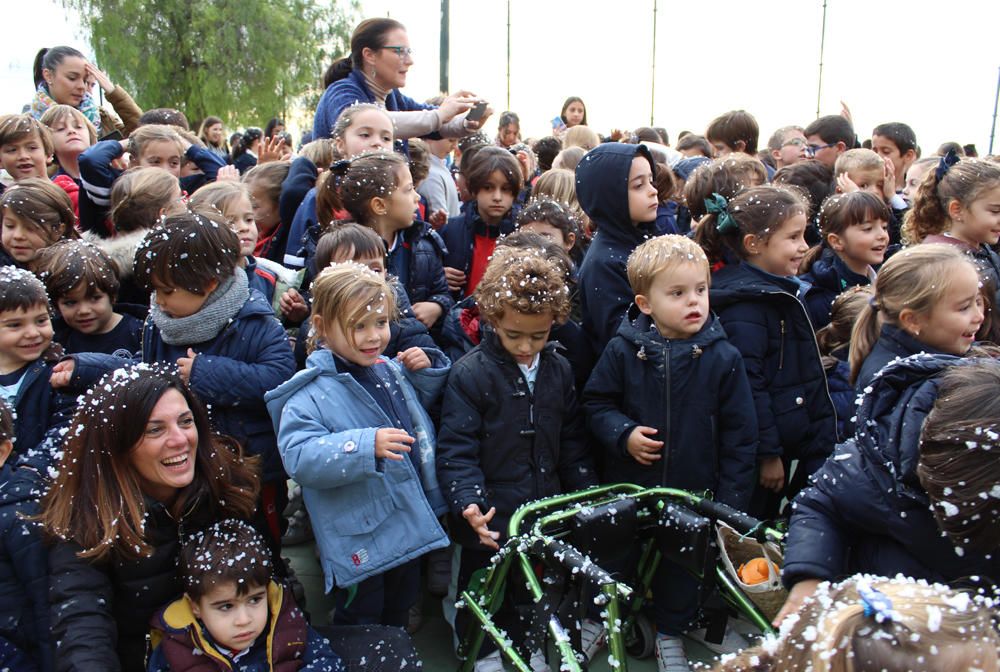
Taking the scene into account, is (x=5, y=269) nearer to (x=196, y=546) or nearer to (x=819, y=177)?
(x=196, y=546)

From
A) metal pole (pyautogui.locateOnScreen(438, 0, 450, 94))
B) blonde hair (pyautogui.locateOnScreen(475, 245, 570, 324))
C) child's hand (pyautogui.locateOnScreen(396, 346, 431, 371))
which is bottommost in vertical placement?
child's hand (pyautogui.locateOnScreen(396, 346, 431, 371))

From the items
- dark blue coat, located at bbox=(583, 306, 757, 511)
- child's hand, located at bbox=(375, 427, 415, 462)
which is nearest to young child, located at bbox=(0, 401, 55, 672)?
child's hand, located at bbox=(375, 427, 415, 462)

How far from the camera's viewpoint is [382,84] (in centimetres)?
469

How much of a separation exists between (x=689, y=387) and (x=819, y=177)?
9.95ft

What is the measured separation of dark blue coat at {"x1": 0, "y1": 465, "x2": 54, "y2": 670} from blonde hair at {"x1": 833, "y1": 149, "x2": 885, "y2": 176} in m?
4.71

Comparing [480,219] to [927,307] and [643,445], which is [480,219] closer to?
[643,445]

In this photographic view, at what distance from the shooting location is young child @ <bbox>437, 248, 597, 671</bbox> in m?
2.93

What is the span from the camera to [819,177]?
17.3 ft

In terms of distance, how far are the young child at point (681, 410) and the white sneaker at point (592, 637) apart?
228 millimetres

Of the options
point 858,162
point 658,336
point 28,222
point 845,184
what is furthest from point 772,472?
point 28,222

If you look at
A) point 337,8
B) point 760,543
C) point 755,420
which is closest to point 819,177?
point 755,420

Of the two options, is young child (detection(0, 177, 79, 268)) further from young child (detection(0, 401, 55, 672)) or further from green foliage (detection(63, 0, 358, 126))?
green foliage (detection(63, 0, 358, 126))

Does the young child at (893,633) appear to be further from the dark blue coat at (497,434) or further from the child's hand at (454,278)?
the child's hand at (454,278)

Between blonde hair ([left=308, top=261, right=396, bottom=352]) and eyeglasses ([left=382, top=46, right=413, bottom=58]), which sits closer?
blonde hair ([left=308, top=261, right=396, bottom=352])
